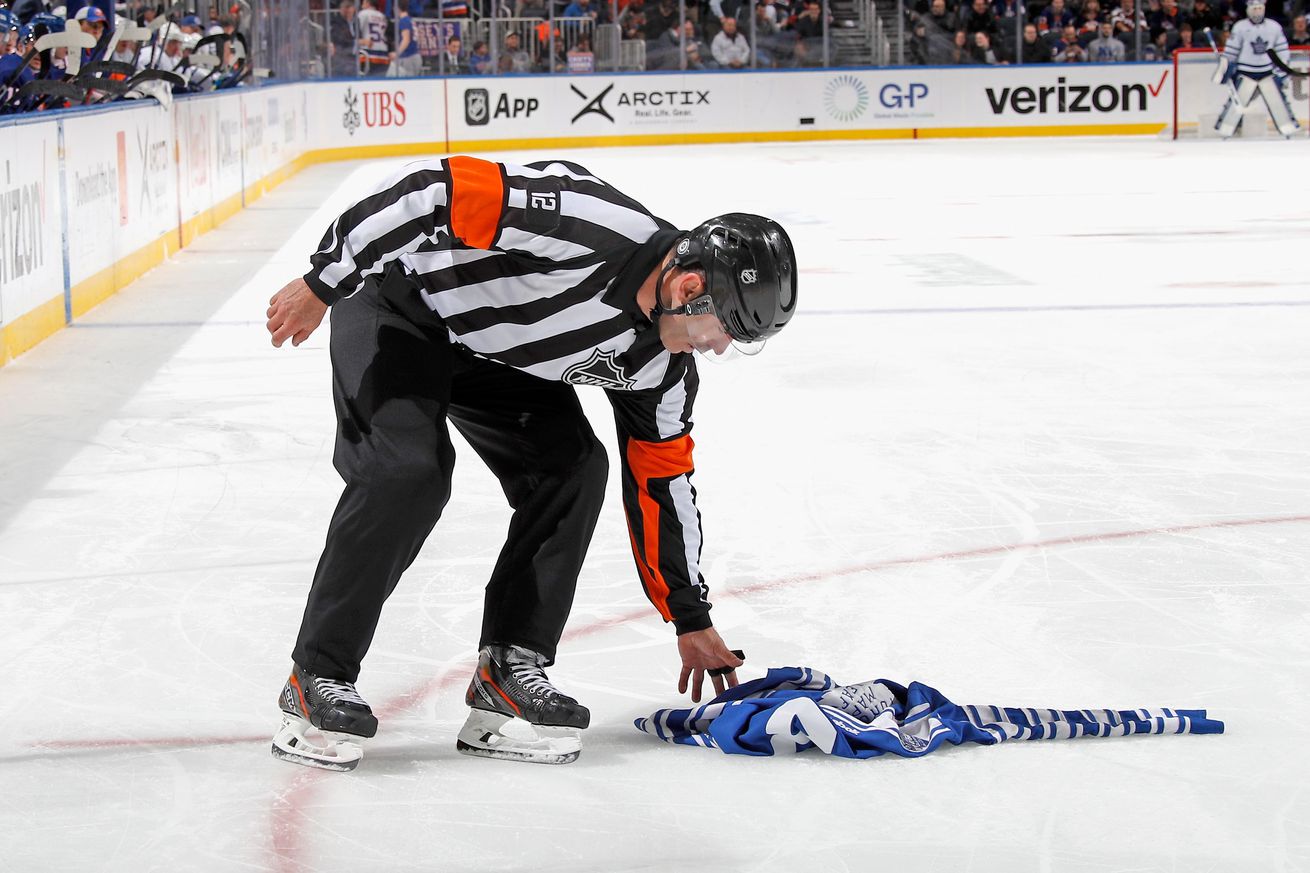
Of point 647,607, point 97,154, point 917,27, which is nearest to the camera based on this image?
point 647,607

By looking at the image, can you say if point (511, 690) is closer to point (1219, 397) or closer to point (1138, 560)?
point (1138, 560)

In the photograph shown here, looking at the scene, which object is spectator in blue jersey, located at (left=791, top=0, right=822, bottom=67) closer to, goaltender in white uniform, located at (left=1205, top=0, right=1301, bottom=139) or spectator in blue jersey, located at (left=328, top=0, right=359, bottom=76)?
goaltender in white uniform, located at (left=1205, top=0, right=1301, bottom=139)

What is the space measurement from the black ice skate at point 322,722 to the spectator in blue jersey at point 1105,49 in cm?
2239

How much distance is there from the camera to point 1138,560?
3664 mm

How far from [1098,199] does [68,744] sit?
1166 cm

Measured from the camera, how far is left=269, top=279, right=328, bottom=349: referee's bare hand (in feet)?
7.65

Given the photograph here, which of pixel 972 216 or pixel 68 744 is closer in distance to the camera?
pixel 68 744

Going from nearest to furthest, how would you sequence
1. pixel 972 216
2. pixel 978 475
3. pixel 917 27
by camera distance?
pixel 978 475
pixel 972 216
pixel 917 27

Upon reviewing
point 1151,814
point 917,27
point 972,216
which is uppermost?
point 917,27

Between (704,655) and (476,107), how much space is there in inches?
774

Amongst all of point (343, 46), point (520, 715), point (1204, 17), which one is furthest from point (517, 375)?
point (1204, 17)

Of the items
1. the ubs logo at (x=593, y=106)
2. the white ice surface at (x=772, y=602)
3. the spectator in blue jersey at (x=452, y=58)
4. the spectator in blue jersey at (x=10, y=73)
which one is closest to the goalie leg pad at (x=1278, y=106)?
the ubs logo at (x=593, y=106)

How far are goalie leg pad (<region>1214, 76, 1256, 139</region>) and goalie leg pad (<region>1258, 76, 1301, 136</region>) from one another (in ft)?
0.47

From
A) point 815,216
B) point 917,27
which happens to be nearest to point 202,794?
point 815,216
